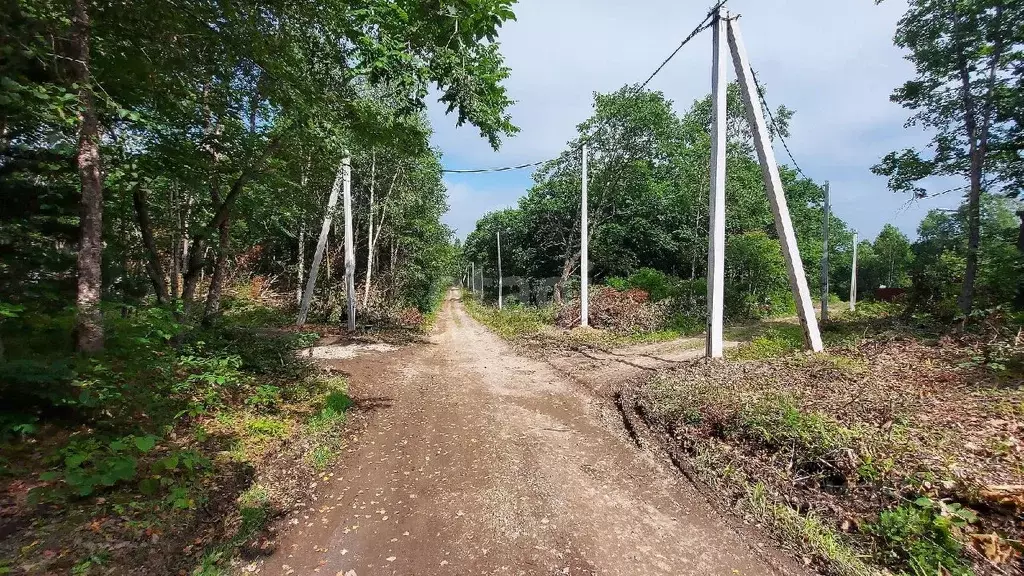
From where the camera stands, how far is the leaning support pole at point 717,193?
6.98 m

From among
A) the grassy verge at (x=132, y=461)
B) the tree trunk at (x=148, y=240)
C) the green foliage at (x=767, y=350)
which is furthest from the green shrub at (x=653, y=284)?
the tree trunk at (x=148, y=240)

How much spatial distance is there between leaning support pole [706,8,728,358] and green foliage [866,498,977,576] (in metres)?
4.70

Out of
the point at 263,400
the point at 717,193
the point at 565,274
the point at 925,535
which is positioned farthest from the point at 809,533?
the point at 565,274

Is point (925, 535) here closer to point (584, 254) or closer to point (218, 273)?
point (218, 273)

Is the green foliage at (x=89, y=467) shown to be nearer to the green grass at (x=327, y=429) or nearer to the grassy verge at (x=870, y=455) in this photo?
the green grass at (x=327, y=429)

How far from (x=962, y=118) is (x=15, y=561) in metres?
17.3

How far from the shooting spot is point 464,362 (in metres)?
9.60

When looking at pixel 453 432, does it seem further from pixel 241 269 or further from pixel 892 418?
pixel 241 269

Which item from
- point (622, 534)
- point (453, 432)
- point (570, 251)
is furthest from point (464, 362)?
point (570, 251)

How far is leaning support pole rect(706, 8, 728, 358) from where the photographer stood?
698 centimetres

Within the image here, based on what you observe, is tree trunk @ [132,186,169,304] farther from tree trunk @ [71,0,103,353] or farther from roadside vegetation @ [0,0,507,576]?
tree trunk @ [71,0,103,353]

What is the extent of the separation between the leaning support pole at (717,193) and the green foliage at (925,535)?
470cm

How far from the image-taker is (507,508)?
329 cm

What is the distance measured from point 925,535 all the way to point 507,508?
2776 millimetres
